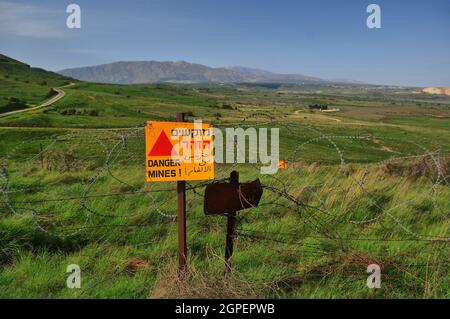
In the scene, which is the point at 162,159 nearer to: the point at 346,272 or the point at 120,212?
the point at 346,272

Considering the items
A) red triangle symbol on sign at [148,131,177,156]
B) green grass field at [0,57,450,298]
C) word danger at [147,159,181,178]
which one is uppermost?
red triangle symbol on sign at [148,131,177,156]

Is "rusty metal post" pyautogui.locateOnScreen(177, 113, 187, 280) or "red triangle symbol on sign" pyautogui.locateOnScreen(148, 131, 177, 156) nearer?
"red triangle symbol on sign" pyautogui.locateOnScreen(148, 131, 177, 156)

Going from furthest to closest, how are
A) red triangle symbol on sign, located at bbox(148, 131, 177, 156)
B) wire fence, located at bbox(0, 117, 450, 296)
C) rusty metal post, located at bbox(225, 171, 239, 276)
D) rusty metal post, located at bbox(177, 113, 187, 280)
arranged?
wire fence, located at bbox(0, 117, 450, 296) → rusty metal post, located at bbox(225, 171, 239, 276) → rusty metal post, located at bbox(177, 113, 187, 280) → red triangle symbol on sign, located at bbox(148, 131, 177, 156)

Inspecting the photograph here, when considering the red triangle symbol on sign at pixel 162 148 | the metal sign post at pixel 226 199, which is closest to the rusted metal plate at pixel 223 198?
the metal sign post at pixel 226 199

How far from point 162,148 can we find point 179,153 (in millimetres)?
188

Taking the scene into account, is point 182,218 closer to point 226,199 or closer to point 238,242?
point 226,199

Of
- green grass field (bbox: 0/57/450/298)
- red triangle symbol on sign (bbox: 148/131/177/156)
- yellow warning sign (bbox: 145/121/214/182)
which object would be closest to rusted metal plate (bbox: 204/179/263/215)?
yellow warning sign (bbox: 145/121/214/182)

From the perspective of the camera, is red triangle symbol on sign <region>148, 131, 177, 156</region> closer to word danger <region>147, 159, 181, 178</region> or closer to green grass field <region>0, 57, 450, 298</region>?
word danger <region>147, 159, 181, 178</region>

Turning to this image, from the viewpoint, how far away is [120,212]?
735cm

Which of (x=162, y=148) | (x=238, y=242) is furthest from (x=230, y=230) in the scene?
(x=162, y=148)

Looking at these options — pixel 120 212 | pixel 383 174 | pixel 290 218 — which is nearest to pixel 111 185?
pixel 120 212

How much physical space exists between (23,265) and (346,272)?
391cm

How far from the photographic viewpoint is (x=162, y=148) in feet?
15.0

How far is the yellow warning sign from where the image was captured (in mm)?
4562
